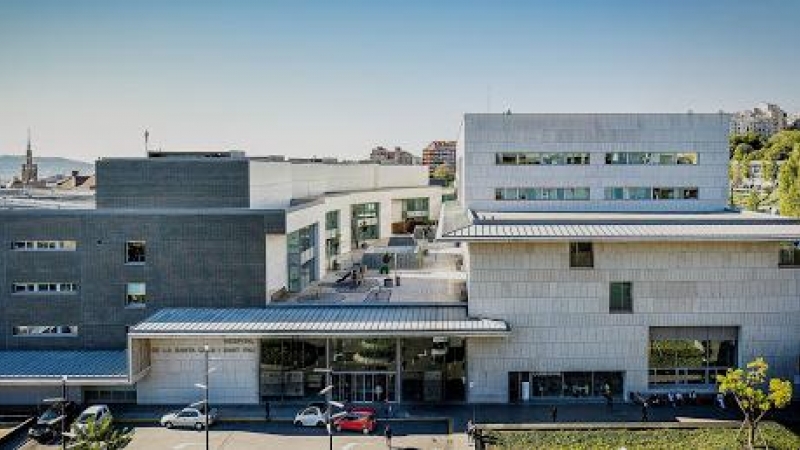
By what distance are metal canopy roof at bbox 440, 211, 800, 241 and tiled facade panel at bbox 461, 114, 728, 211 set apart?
833cm

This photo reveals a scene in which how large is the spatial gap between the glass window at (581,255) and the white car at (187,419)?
22.9m

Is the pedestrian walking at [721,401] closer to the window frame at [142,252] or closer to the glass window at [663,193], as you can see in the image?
the glass window at [663,193]

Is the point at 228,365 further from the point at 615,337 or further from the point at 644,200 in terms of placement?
the point at 644,200

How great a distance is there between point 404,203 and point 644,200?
147 ft

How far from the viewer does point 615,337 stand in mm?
41562

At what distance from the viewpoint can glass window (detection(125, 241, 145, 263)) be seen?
44031 mm

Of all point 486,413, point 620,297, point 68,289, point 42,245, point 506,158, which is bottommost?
point 486,413

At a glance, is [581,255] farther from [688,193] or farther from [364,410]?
[688,193]

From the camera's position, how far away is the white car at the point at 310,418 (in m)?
38.8

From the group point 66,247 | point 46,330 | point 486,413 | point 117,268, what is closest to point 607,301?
point 486,413

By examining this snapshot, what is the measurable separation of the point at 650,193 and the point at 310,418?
30.6 m

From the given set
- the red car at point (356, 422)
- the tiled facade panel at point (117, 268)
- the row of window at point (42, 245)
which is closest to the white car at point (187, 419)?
the red car at point (356, 422)

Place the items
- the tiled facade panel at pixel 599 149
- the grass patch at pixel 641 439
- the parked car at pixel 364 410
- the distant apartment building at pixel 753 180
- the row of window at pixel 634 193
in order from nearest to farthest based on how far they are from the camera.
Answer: the grass patch at pixel 641 439
the parked car at pixel 364 410
the tiled facade panel at pixel 599 149
the row of window at pixel 634 193
the distant apartment building at pixel 753 180

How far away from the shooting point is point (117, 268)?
4391 centimetres
